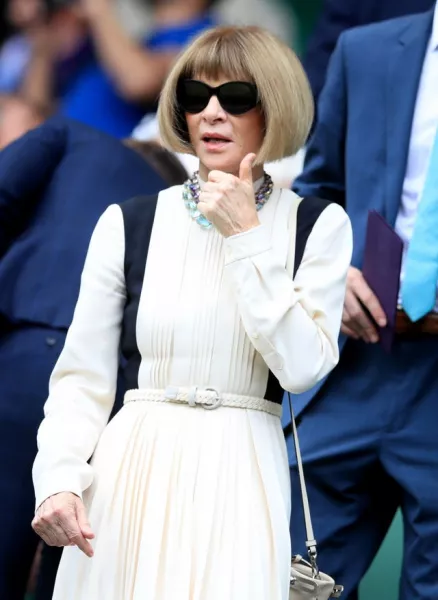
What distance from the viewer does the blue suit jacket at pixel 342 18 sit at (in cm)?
474

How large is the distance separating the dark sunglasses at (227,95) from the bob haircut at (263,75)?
0.07ft

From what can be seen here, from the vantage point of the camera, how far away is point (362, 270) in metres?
3.37

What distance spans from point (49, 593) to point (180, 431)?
1.19 meters

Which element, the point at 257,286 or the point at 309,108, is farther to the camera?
the point at 309,108

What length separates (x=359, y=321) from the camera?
10.8 feet

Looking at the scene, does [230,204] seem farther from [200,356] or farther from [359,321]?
[359,321]

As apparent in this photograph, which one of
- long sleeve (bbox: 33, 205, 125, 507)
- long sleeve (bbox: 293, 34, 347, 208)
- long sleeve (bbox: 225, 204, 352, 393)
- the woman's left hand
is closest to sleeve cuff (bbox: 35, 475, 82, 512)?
long sleeve (bbox: 33, 205, 125, 507)

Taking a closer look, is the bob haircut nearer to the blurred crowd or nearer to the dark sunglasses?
the dark sunglasses

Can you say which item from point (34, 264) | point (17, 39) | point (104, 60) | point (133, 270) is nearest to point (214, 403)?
point (133, 270)

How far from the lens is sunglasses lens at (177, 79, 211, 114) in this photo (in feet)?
9.34

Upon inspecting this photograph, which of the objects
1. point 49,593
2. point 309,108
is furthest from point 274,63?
point 49,593

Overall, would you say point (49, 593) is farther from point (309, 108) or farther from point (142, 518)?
point (309, 108)

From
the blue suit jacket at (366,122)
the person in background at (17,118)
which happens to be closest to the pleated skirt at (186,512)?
the blue suit jacket at (366,122)

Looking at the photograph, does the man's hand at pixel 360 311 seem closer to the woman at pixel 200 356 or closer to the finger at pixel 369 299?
the finger at pixel 369 299
